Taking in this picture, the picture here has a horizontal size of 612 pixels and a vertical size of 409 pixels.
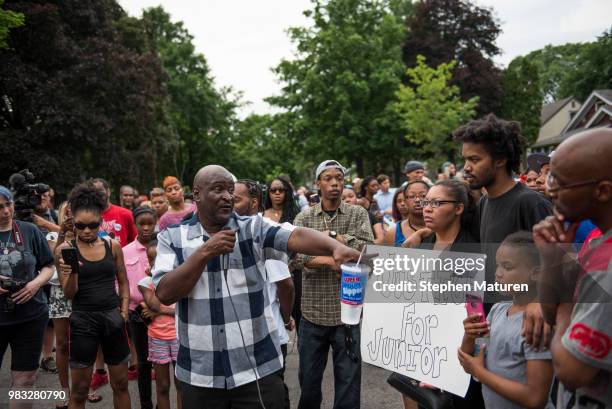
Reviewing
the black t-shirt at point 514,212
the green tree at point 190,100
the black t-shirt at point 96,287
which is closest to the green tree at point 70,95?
the green tree at point 190,100

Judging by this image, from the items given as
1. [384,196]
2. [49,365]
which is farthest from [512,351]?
[384,196]

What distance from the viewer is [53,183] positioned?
21312 millimetres

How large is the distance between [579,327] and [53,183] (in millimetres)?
23031

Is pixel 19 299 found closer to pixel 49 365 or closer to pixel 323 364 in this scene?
pixel 323 364

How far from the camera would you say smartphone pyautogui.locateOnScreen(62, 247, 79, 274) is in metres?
4.22

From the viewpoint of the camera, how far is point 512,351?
94.0 inches

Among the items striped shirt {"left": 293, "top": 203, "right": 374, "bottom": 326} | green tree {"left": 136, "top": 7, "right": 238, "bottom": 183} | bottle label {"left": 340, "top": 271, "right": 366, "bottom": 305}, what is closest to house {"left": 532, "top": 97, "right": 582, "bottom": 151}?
green tree {"left": 136, "top": 7, "right": 238, "bottom": 183}

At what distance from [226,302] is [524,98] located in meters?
46.9

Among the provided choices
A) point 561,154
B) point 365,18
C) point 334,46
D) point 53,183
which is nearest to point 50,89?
point 53,183

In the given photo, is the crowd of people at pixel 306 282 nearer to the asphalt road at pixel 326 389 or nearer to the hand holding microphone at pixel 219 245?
the hand holding microphone at pixel 219 245

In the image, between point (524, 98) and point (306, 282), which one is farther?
point (524, 98)

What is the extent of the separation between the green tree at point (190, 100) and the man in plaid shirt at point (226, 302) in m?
36.9

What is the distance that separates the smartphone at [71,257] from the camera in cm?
422

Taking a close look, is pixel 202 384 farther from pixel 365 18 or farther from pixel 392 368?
pixel 365 18
